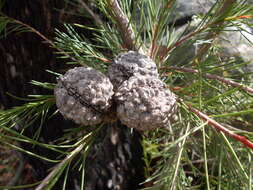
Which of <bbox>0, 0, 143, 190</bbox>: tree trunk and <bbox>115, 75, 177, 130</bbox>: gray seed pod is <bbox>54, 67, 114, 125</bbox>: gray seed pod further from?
<bbox>0, 0, 143, 190</bbox>: tree trunk

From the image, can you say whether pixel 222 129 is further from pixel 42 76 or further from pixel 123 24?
pixel 42 76

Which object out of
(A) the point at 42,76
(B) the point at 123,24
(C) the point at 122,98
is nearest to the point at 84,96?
(C) the point at 122,98

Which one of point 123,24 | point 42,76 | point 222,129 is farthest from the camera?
point 42,76

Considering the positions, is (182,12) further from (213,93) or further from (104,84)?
(104,84)

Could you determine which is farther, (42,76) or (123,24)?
(42,76)

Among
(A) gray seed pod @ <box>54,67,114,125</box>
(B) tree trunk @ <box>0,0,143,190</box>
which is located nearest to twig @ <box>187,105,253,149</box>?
(A) gray seed pod @ <box>54,67,114,125</box>

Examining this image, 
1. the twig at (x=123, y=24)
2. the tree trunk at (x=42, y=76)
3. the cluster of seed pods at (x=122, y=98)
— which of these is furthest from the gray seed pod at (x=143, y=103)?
the tree trunk at (x=42, y=76)
